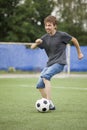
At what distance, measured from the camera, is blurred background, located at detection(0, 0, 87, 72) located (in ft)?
88.2

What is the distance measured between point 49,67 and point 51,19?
839mm

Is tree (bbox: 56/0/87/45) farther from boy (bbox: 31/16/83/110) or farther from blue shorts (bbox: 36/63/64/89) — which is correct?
blue shorts (bbox: 36/63/64/89)

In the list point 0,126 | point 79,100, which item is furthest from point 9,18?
point 0,126

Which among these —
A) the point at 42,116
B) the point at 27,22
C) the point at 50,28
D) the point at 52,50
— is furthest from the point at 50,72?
the point at 27,22

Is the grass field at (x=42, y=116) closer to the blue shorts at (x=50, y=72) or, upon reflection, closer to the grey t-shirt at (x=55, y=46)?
the blue shorts at (x=50, y=72)

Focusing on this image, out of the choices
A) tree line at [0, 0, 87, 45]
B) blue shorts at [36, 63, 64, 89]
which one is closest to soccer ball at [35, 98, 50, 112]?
blue shorts at [36, 63, 64, 89]

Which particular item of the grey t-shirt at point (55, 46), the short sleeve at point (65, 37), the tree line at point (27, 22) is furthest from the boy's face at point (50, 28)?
the tree line at point (27, 22)

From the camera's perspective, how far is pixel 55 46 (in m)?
9.08

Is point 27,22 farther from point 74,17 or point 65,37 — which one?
point 65,37

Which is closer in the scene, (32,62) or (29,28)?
(32,62)

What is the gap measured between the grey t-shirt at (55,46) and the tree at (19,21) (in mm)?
27016

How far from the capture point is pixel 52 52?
9102 mm

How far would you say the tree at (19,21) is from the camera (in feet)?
121

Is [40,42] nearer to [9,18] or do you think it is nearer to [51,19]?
[51,19]
